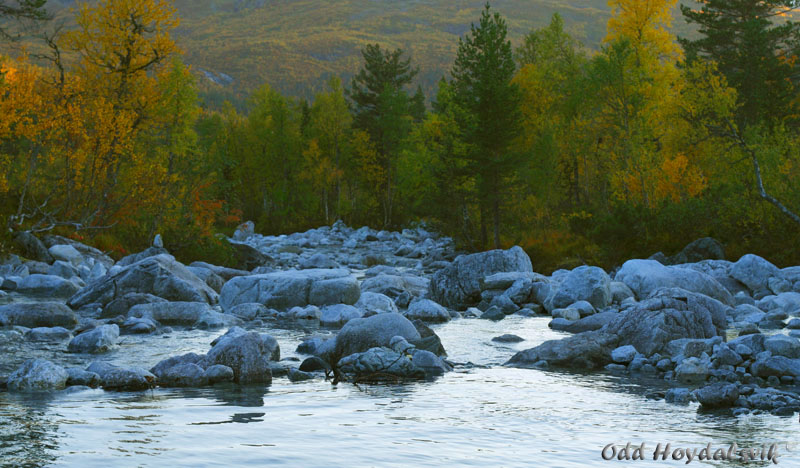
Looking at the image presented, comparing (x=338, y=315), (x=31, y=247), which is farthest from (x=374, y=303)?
(x=31, y=247)

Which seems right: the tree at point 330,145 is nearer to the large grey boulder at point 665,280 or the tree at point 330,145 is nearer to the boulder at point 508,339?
the large grey boulder at point 665,280

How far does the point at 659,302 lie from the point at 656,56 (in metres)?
26.0

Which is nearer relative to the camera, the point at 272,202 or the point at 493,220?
the point at 493,220

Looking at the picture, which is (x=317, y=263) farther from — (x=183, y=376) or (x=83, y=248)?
(x=183, y=376)

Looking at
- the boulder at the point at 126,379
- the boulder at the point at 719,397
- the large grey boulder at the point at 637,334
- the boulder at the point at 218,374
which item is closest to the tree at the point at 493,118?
the large grey boulder at the point at 637,334

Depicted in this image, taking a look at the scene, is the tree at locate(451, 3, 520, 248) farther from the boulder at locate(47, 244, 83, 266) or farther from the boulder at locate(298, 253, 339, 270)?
the boulder at locate(47, 244, 83, 266)

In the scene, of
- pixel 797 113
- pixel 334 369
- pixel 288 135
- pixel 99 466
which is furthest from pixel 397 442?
pixel 288 135

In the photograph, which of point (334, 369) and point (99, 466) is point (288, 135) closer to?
point (334, 369)

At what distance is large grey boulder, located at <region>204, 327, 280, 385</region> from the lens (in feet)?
28.4

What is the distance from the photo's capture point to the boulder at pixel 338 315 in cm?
1395

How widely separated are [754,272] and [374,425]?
14388mm

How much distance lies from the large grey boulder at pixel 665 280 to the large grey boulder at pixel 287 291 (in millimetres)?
6346

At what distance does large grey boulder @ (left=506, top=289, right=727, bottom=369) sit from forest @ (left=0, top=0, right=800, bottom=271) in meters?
9.78

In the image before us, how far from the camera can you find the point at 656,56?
112 feet
